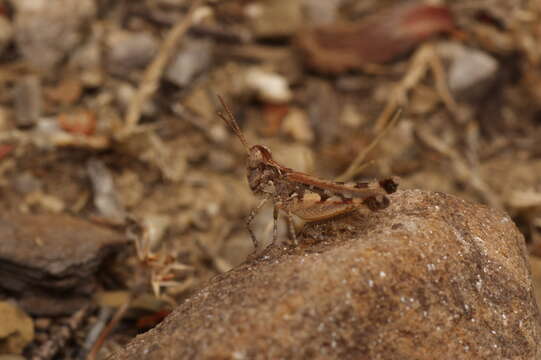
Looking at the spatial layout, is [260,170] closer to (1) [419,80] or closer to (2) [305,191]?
(2) [305,191]

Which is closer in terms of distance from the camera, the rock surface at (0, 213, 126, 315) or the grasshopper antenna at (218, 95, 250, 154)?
the grasshopper antenna at (218, 95, 250, 154)

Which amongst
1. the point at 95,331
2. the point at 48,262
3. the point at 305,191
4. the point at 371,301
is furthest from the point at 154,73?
the point at 371,301

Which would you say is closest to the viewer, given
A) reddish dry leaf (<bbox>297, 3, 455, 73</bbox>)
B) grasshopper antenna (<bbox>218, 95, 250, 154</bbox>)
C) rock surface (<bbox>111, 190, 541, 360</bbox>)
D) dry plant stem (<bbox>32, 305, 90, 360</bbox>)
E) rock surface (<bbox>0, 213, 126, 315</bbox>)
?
rock surface (<bbox>111, 190, 541, 360</bbox>)

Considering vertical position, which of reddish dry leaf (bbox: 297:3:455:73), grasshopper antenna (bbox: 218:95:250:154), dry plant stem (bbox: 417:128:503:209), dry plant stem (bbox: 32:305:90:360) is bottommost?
dry plant stem (bbox: 417:128:503:209)

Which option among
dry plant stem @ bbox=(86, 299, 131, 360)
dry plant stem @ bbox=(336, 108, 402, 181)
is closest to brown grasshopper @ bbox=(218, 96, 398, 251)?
dry plant stem @ bbox=(336, 108, 402, 181)

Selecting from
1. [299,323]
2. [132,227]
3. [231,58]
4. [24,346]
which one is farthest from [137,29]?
[299,323]

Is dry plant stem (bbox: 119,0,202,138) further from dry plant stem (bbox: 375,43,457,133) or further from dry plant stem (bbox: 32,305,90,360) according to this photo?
dry plant stem (bbox: 375,43,457,133)

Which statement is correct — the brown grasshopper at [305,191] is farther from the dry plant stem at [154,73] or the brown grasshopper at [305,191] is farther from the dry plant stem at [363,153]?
the dry plant stem at [154,73]
